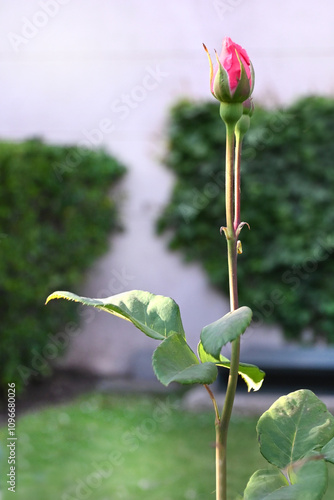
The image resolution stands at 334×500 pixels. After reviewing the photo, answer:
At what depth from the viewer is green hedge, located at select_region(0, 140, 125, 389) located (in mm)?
4172

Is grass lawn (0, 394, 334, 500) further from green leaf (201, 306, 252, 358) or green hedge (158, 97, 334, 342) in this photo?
green leaf (201, 306, 252, 358)

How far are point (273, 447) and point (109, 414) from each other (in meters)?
3.76

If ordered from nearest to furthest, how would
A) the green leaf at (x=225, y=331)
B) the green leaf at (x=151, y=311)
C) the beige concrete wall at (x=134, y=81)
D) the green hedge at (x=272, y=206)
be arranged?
the green leaf at (x=225, y=331) < the green leaf at (x=151, y=311) < the green hedge at (x=272, y=206) < the beige concrete wall at (x=134, y=81)

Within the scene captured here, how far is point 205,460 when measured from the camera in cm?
341

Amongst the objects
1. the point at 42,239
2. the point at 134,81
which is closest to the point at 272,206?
the point at 134,81

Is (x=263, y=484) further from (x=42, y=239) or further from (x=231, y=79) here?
(x=42, y=239)

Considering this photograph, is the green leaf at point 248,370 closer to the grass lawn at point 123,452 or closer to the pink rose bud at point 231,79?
the pink rose bud at point 231,79

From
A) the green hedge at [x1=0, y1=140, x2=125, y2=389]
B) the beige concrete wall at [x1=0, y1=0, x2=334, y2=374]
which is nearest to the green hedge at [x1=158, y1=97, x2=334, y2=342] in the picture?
the beige concrete wall at [x1=0, y1=0, x2=334, y2=374]

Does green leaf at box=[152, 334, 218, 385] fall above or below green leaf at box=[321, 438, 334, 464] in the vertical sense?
above

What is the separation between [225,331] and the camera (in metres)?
0.46

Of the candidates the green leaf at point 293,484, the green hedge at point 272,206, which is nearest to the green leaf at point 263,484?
the green leaf at point 293,484

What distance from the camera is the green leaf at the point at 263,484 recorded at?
487 mm

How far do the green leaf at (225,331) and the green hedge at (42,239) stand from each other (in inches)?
148

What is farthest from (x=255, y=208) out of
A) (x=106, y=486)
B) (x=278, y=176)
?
(x=106, y=486)
